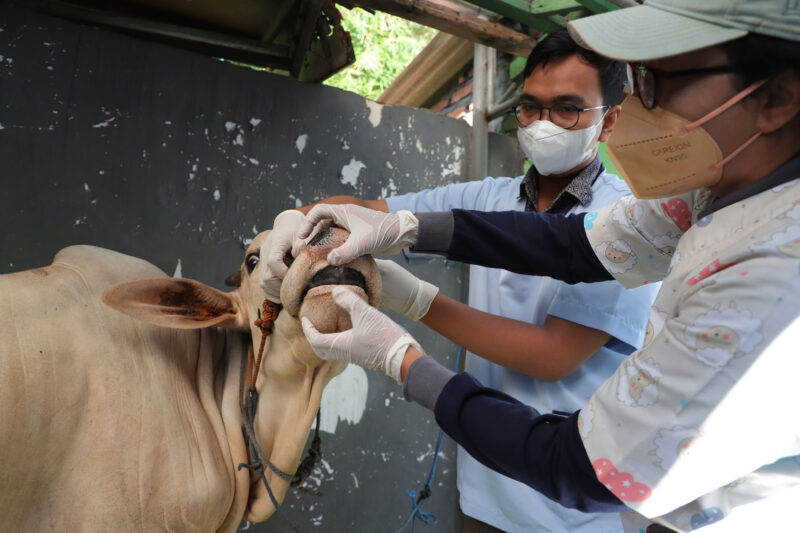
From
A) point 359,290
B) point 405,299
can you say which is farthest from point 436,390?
point 405,299

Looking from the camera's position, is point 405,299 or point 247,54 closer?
point 405,299

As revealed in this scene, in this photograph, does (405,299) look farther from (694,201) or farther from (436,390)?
(694,201)

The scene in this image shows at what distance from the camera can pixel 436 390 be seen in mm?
1312

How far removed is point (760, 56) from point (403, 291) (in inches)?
45.3

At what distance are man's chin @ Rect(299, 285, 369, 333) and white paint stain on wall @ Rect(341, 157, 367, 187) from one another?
1669 millimetres

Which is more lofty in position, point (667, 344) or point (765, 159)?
point (765, 159)

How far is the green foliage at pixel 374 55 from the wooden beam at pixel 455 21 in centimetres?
693

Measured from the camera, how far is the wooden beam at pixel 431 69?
4770mm

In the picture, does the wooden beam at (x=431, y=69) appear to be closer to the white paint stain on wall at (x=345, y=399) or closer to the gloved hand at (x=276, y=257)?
the white paint stain on wall at (x=345, y=399)

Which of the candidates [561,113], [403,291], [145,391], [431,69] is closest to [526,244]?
[403,291]

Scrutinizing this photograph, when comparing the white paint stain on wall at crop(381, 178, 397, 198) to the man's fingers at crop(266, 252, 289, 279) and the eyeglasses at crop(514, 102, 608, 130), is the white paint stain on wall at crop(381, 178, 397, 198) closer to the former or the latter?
the eyeglasses at crop(514, 102, 608, 130)

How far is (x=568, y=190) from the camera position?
218 cm

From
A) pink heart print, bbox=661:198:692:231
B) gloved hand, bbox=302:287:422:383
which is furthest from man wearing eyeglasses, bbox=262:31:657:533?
pink heart print, bbox=661:198:692:231

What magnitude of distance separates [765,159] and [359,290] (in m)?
0.95
